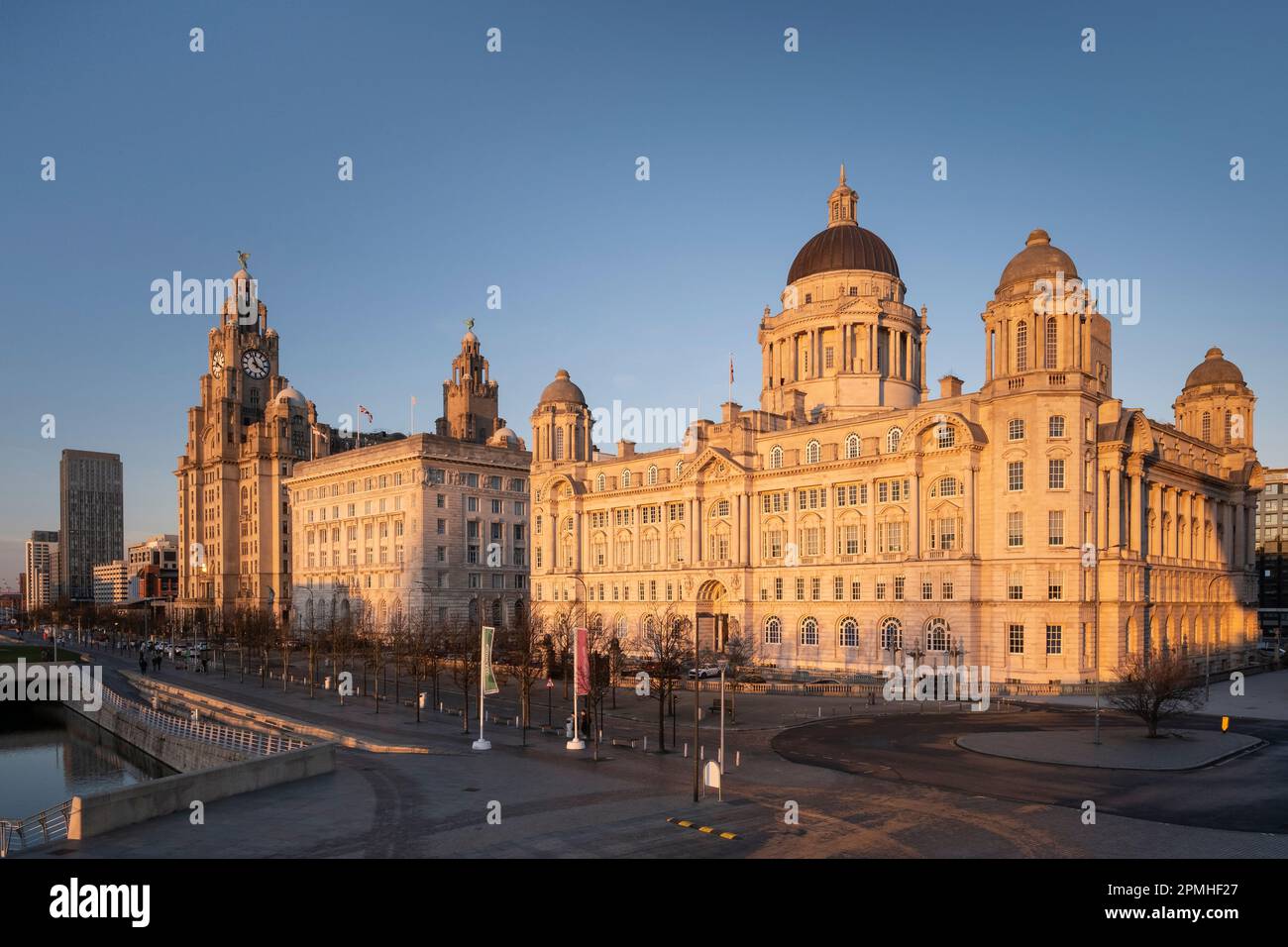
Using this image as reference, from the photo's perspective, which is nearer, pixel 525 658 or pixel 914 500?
pixel 525 658

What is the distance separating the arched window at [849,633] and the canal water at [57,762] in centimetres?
5329

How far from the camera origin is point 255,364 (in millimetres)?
179375

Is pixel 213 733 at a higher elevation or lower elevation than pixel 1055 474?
lower

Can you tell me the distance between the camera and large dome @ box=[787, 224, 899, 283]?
4183 inches

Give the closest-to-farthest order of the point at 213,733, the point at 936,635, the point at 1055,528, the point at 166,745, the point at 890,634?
the point at 166,745 < the point at 213,733 < the point at 1055,528 < the point at 936,635 < the point at 890,634

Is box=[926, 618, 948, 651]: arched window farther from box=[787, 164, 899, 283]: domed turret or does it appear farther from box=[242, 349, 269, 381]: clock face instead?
box=[242, 349, 269, 381]: clock face

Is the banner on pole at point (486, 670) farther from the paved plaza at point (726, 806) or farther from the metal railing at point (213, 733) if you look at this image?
the metal railing at point (213, 733)

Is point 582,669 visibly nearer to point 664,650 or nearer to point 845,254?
point 664,650

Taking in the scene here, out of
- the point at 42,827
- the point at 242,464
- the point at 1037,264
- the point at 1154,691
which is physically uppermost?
the point at 1037,264

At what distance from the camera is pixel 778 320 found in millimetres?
109375

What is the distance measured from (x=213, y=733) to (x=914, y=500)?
53723 millimetres

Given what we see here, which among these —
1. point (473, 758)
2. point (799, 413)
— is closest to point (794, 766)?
point (473, 758)

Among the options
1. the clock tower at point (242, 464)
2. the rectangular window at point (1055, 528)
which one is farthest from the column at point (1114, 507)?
the clock tower at point (242, 464)

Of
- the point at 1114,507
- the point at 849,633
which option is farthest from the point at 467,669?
the point at 1114,507
